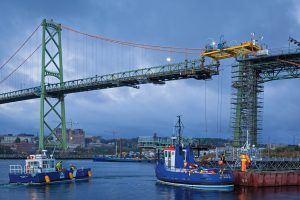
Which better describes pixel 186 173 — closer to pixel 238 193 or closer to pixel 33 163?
pixel 238 193

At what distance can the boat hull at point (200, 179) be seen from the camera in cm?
4141

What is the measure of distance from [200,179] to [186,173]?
193 centimetres

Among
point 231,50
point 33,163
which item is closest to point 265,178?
point 231,50

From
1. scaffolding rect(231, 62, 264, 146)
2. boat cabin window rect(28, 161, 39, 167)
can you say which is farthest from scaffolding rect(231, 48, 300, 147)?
boat cabin window rect(28, 161, 39, 167)

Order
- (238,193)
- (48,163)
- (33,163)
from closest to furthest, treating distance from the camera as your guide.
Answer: (238,193) → (33,163) → (48,163)

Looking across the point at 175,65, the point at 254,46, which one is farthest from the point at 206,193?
the point at 175,65

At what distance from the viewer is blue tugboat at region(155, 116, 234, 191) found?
41.5m

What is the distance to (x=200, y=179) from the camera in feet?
139

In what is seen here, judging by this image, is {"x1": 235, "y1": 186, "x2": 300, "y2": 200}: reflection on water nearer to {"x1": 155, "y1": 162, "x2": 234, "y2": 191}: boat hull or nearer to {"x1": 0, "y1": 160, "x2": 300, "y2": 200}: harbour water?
{"x1": 0, "y1": 160, "x2": 300, "y2": 200}: harbour water

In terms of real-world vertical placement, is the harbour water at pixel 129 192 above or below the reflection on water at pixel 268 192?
below

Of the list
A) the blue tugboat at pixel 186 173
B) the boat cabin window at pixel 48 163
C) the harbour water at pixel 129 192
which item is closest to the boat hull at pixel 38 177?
the harbour water at pixel 129 192

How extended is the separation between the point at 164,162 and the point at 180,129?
4113mm

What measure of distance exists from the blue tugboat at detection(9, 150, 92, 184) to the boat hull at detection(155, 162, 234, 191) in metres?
11.1

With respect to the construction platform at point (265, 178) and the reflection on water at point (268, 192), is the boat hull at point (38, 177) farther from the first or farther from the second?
the reflection on water at point (268, 192)
